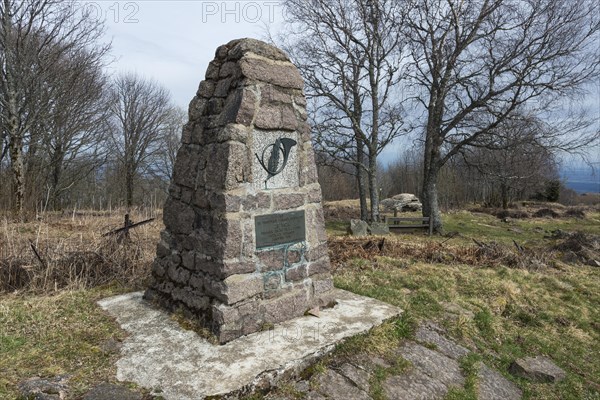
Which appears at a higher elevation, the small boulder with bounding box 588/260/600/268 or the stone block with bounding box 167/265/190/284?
the stone block with bounding box 167/265/190/284

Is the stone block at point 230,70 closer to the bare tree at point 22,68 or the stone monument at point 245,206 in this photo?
the stone monument at point 245,206

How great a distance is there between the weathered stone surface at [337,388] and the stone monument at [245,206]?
83cm

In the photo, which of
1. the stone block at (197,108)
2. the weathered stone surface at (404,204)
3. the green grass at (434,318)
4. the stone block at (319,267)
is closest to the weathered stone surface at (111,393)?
the green grass at (434,318)

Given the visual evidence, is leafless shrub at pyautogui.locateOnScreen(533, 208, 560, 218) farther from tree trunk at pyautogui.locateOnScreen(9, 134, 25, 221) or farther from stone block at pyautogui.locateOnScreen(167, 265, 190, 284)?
tree trunk at pyautogui.locateOnScreen(9, 134, 25, 221)

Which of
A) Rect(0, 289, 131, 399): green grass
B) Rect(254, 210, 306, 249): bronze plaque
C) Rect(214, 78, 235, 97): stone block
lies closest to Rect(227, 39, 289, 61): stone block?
Rect(214, 78, 235, 97): stone block

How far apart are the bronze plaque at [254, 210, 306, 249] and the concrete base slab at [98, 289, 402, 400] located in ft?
2.72

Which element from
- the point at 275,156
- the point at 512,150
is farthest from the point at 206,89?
the point at 512,150

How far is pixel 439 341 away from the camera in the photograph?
12.8 feet

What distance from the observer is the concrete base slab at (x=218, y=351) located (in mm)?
2643

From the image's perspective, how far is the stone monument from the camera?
3.31 meters

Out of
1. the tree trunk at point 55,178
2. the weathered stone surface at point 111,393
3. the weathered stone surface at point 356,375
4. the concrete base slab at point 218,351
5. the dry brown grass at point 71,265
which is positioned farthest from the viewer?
the tree trunk at point 55,178

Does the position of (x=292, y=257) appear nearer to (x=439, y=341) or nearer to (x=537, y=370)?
(x=439, y=341)

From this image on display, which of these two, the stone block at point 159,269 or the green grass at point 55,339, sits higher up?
the stone block at point 159,269

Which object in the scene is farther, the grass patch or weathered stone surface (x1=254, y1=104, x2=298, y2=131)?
weathered stone surface (x1=254, y1=104, x2=298, y2=131)
